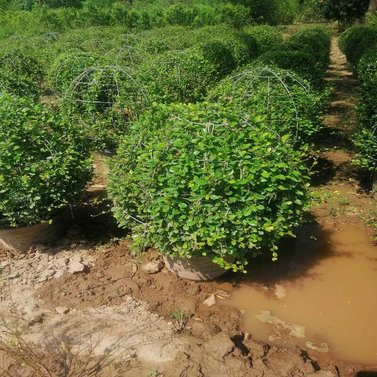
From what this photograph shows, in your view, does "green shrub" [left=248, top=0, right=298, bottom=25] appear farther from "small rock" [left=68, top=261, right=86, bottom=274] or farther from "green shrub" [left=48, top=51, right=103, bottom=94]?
"small rock" [left=68, top=261, right=86, bottom=274]

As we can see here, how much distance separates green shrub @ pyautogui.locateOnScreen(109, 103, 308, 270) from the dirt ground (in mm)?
497

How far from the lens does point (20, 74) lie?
8.45 m

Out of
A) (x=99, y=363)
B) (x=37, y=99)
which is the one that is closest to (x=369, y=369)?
(x=99, y=363)

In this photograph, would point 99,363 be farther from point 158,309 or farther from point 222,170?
point 222,170

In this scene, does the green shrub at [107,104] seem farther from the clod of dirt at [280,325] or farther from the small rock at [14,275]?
the clod of dirt at [280,325]

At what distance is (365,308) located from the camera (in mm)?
3877

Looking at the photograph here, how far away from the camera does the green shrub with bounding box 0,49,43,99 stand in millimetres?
7789

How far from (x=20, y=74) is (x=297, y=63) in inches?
211

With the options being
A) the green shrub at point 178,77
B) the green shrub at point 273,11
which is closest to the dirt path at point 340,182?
the green shrub at point 178,77

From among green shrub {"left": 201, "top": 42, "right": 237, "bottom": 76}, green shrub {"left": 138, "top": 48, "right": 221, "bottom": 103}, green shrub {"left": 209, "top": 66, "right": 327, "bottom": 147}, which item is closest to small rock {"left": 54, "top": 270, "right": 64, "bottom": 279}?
green shrub {"left": 209, "top": 66, "right": 327, "bottom": 147}

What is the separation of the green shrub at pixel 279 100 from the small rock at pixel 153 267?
2.12 m

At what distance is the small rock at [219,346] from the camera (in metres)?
3.18

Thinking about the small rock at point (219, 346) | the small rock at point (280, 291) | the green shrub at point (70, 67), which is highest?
the green shrub at point (70, 67)

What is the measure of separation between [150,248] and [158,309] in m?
0.93
